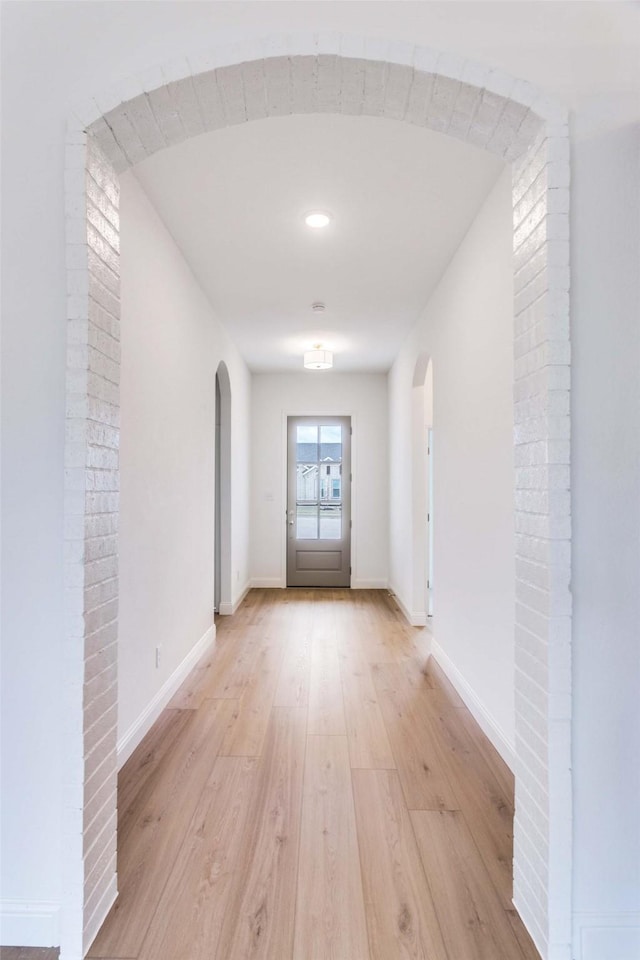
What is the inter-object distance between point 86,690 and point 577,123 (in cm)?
198

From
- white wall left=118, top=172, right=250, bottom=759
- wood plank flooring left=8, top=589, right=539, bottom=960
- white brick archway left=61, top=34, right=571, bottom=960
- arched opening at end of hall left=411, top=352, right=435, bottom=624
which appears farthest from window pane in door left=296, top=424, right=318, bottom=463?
white brick archway left=61, top=34, right=571, bottom=960

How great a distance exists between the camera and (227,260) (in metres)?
3.15

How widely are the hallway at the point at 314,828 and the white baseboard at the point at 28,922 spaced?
5.4 inches

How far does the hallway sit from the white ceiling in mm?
2592

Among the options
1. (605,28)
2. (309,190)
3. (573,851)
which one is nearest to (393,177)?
(309,190)

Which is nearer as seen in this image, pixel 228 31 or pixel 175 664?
pixel 228 31

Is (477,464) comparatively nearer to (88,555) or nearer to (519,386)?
(519,386)

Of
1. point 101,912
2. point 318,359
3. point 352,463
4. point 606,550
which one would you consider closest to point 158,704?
point 101,912

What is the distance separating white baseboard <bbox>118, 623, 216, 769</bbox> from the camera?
2.26 meters

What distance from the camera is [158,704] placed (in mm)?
2703

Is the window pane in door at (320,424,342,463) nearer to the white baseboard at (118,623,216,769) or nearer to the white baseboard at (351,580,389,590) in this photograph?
the white baseboard at (351,580,389,590)

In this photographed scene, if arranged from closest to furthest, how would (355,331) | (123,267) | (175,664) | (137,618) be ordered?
(123,267), (137,618), (175,664), (355,331)

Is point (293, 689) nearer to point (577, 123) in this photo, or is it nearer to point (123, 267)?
Result: point (123, 267)

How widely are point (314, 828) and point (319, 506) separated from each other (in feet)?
15.0
